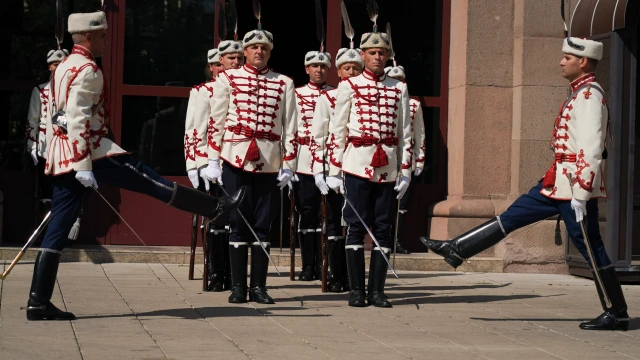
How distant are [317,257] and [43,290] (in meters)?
4.14

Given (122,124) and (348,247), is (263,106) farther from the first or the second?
→ (122,124)

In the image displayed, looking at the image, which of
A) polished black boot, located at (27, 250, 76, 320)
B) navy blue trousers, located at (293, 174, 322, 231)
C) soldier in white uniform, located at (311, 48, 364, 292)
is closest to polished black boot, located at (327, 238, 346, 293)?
soldier in white uniform, located at (311, 48, 364, 292)

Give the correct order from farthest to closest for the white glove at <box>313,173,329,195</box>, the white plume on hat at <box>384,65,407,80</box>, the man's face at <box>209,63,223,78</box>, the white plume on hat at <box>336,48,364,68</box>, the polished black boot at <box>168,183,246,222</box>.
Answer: the white plume on hat at <box>384,65,407,80</box> < the man's face at <box>209,63,223,78</box> < the white plume on hat at <box>336,48,364,68</box> < the white glove at <box>313,173,329,195</box> < the polished black boot at <box>168,183,246,222</box>

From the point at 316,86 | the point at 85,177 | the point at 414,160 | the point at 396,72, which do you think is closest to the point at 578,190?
the point at 85,177

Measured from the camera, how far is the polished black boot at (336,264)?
11.0 m

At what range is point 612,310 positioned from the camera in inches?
349

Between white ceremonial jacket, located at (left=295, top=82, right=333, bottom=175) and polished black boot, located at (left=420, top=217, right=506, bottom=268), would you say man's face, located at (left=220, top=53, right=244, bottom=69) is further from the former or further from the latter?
polished black boot, located at (left=420, top=217, right=506, bottom=268)

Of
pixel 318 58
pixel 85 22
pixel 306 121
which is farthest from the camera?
pixel 306 121

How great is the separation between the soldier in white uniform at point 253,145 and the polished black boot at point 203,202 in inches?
19.0

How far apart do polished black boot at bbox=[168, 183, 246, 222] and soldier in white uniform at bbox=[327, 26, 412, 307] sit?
100 centimetres

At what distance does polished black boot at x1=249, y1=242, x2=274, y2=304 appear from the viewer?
973 cm

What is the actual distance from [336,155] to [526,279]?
3.77m

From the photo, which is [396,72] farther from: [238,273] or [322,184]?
[238,273]

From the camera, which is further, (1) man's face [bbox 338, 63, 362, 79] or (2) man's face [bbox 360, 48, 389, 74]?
(1) man's face [bbox 338, 63, 362, 79]
